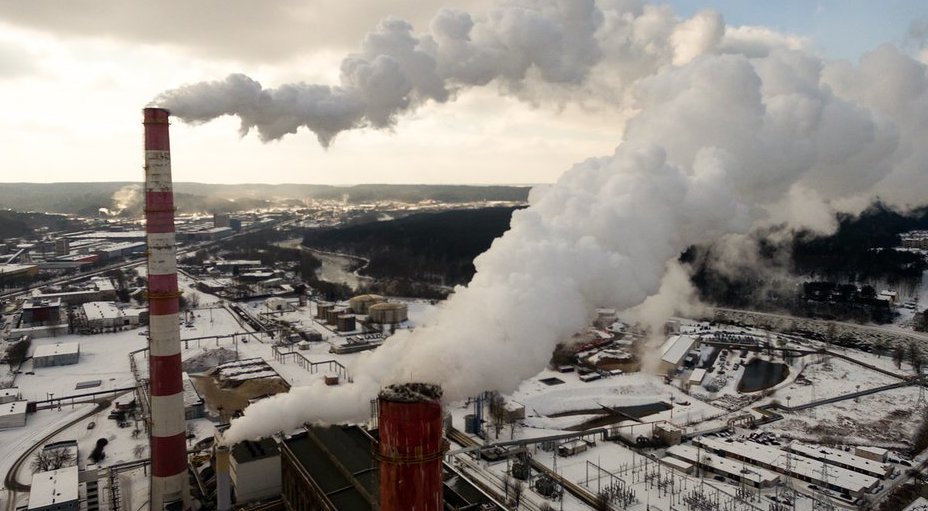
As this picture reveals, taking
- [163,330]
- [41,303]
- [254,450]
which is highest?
[163,330]

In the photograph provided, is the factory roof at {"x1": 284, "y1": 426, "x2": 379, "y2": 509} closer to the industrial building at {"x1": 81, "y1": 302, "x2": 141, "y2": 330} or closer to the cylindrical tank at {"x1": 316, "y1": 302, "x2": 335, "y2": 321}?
the cylindrical tank at {"x1": 316, "y1": 302, "x2": 335, "y2": 321}

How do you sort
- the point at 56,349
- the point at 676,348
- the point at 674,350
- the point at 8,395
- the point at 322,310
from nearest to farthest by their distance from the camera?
the point at 8,395
the point at 56,349
the point at 674,350
the point at 676,348
the point at 322,310

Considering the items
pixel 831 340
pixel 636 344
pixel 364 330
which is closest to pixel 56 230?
pixel 364 330

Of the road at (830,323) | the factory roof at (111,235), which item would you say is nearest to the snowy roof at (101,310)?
the road at (830,323)

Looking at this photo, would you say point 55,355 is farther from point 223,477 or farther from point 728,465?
point 728,465

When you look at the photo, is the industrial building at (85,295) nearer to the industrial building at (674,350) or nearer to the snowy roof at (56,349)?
the snowy roof at (56,349)

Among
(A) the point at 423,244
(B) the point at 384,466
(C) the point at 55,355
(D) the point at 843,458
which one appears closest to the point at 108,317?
(C) the point at 55,355

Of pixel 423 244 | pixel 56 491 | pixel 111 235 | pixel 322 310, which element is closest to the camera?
pixel 56 491

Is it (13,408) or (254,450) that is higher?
(254,450)
